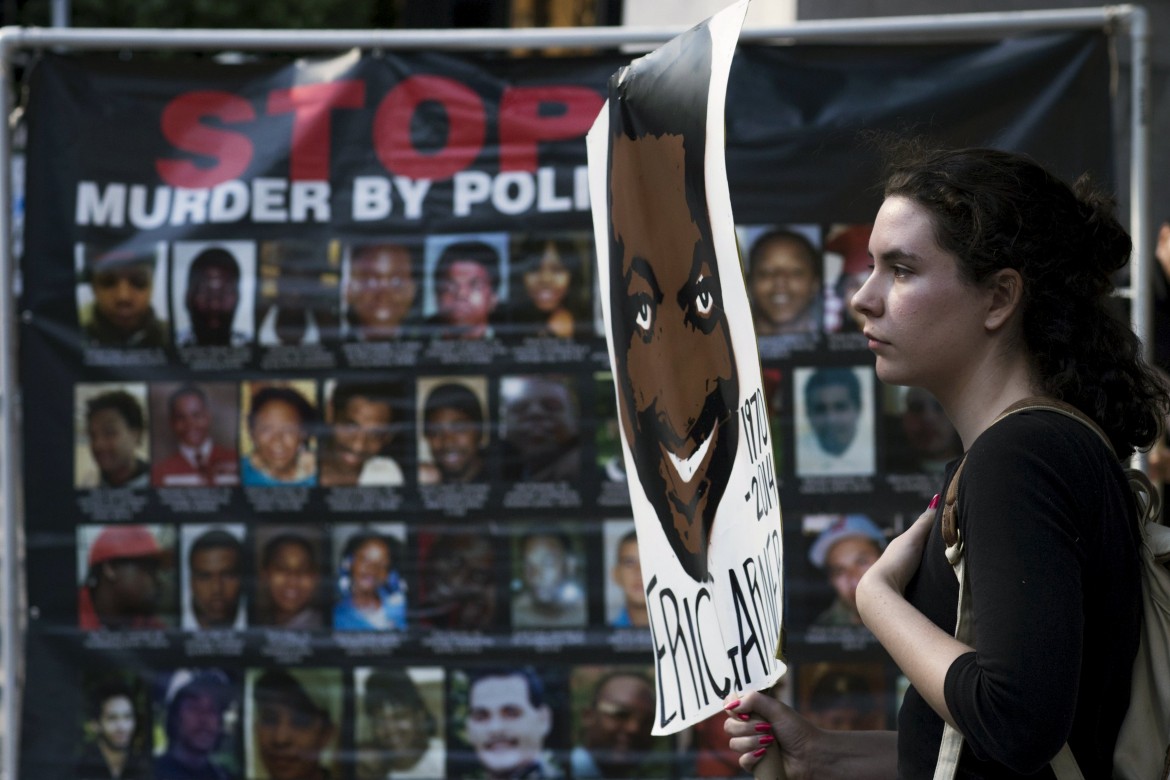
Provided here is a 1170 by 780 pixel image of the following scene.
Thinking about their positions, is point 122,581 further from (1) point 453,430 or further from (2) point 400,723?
(1) point 453,430

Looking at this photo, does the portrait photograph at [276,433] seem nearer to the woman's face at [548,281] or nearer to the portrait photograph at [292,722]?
the portrait photograph at [292,722]

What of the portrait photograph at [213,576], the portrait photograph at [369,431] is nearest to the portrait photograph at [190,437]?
the portrait photograph at [213,576]

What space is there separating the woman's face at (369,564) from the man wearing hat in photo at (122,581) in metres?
0.53

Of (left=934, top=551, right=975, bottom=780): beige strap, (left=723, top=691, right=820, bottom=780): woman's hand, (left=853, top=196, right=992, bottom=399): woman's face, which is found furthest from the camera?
(left=723, top=691, right=820, bottom=780): woman's hand

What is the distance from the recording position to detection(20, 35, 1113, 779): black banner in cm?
363

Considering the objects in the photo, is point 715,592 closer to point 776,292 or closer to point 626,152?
point 626,152

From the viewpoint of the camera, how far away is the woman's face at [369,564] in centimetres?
366

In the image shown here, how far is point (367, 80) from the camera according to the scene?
12.2ft

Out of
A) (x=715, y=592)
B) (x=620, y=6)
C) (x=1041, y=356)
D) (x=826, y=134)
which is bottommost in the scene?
(x=715, y=592)

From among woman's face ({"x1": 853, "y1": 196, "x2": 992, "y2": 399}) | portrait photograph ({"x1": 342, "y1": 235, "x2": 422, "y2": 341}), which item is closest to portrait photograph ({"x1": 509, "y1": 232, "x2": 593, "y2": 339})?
portrait photograph ({"x1": 342, "y1": 235, "x2": 422, "y2": 341})

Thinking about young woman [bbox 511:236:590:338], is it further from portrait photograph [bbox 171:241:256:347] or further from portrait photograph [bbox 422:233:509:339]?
portrait photograph [bbox 171:241:256:347]

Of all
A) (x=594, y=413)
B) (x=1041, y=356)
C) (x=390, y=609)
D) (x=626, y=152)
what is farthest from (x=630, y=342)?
(x=390, y=609)

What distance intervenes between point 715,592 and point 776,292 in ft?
6.44

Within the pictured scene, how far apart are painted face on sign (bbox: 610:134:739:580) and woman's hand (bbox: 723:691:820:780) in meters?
0.20
